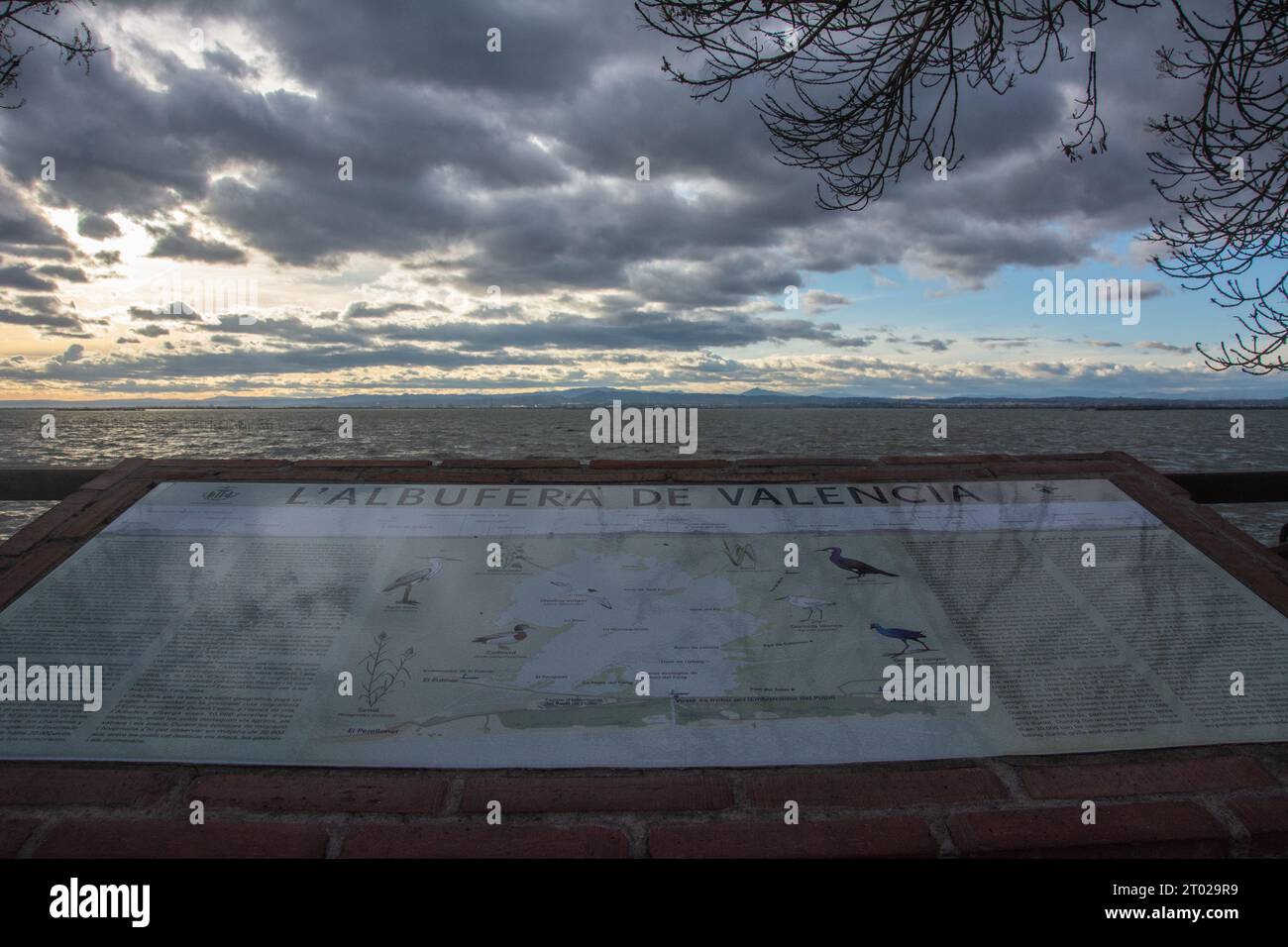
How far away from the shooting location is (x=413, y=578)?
298 cm

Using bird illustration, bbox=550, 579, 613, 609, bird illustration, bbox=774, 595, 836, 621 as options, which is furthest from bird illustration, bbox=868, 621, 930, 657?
bird illustration, bbox=550, 579, 613, 609

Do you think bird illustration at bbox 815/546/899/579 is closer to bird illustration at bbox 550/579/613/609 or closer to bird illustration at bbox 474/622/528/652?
bird illustration at bbox 550/579/613/609

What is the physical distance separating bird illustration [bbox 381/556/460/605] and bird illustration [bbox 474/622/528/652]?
1.14 feet

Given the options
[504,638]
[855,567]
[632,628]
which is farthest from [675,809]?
[855,567]

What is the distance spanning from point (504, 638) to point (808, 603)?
1133mm

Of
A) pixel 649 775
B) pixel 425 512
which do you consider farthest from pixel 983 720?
pixel 425 512

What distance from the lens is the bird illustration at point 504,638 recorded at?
8.77ft

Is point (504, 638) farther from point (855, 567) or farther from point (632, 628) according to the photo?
point (855, 567)

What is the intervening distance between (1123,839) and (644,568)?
1.75 meters

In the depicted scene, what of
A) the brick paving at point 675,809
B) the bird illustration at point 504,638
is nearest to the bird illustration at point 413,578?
the bird illustration at point 504,638

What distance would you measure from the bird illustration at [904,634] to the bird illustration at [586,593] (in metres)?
0.98

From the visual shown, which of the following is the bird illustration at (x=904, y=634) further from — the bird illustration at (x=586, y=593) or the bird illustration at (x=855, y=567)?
the bird illustration at (x=586, y=593)

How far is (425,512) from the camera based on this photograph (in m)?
3.41

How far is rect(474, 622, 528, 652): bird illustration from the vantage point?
105 inches
